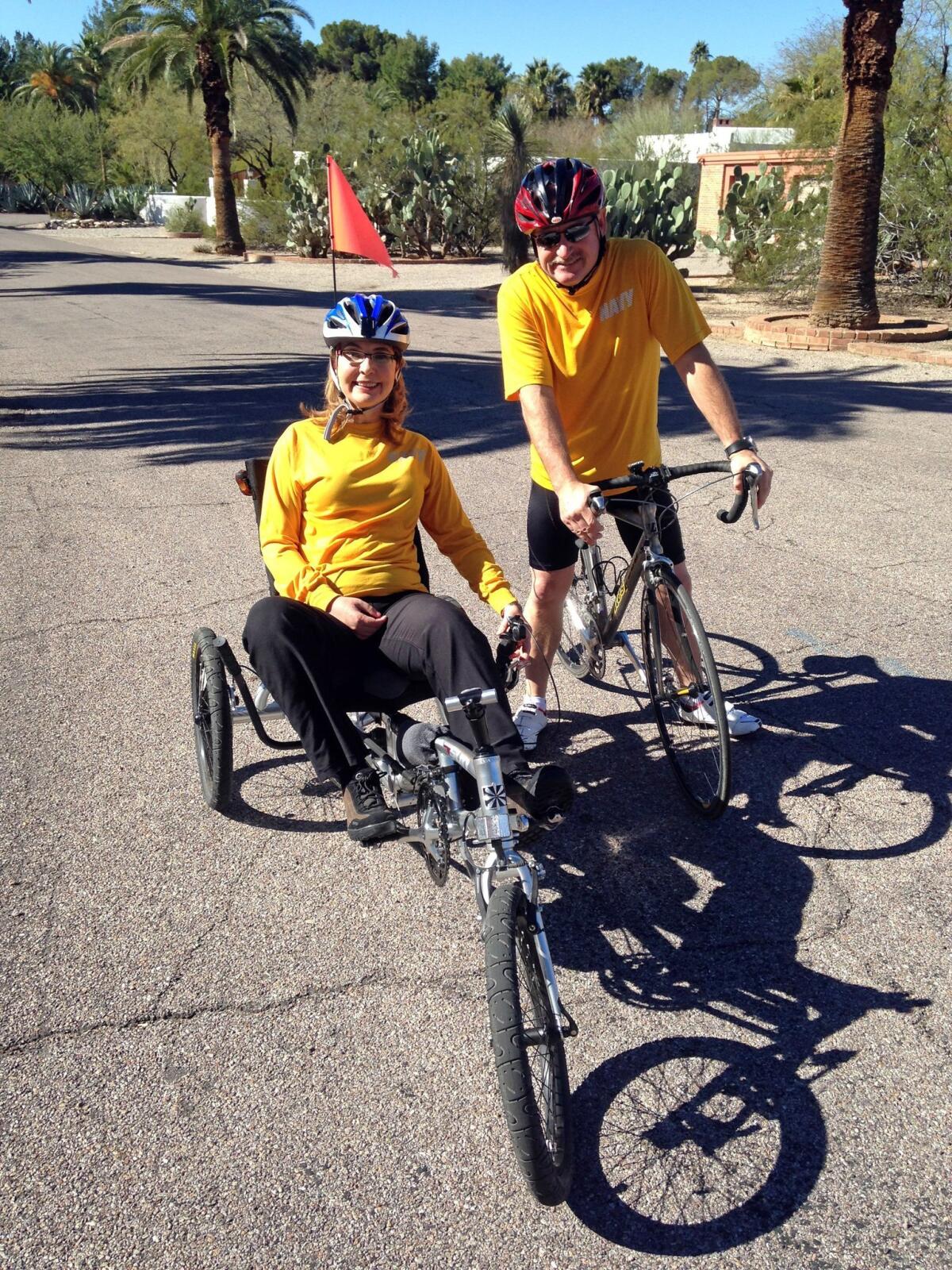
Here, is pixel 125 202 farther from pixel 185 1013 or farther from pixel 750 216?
pixel 185 1013

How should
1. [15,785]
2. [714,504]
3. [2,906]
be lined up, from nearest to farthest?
[2,906] → [15,785] → [714,504]

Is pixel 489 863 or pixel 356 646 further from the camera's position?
pixel 356 646

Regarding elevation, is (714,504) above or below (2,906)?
above

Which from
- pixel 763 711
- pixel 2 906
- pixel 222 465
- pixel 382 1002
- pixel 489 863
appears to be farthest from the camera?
pixel 222 465

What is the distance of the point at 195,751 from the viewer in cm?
407

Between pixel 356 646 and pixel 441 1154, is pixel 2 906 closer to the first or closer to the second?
pixel 356 646

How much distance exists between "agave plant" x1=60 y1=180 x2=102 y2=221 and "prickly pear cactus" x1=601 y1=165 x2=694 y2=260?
150 ft

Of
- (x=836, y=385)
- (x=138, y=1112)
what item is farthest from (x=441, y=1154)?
(x=836, y=385)

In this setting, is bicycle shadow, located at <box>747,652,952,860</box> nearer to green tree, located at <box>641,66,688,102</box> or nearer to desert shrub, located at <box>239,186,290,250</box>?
desert shrub, located at <box>239,186,290,250</box>

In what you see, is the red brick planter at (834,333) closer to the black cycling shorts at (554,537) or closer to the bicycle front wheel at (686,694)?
the black cycling shorts at (554,537)

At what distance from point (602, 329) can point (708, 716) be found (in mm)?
1356

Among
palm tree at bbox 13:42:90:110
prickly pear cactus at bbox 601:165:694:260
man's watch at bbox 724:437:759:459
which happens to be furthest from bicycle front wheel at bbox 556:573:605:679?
palm tree at bbox 13:42:90:110

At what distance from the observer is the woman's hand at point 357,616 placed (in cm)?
319

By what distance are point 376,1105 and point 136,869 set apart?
51.8 inches
